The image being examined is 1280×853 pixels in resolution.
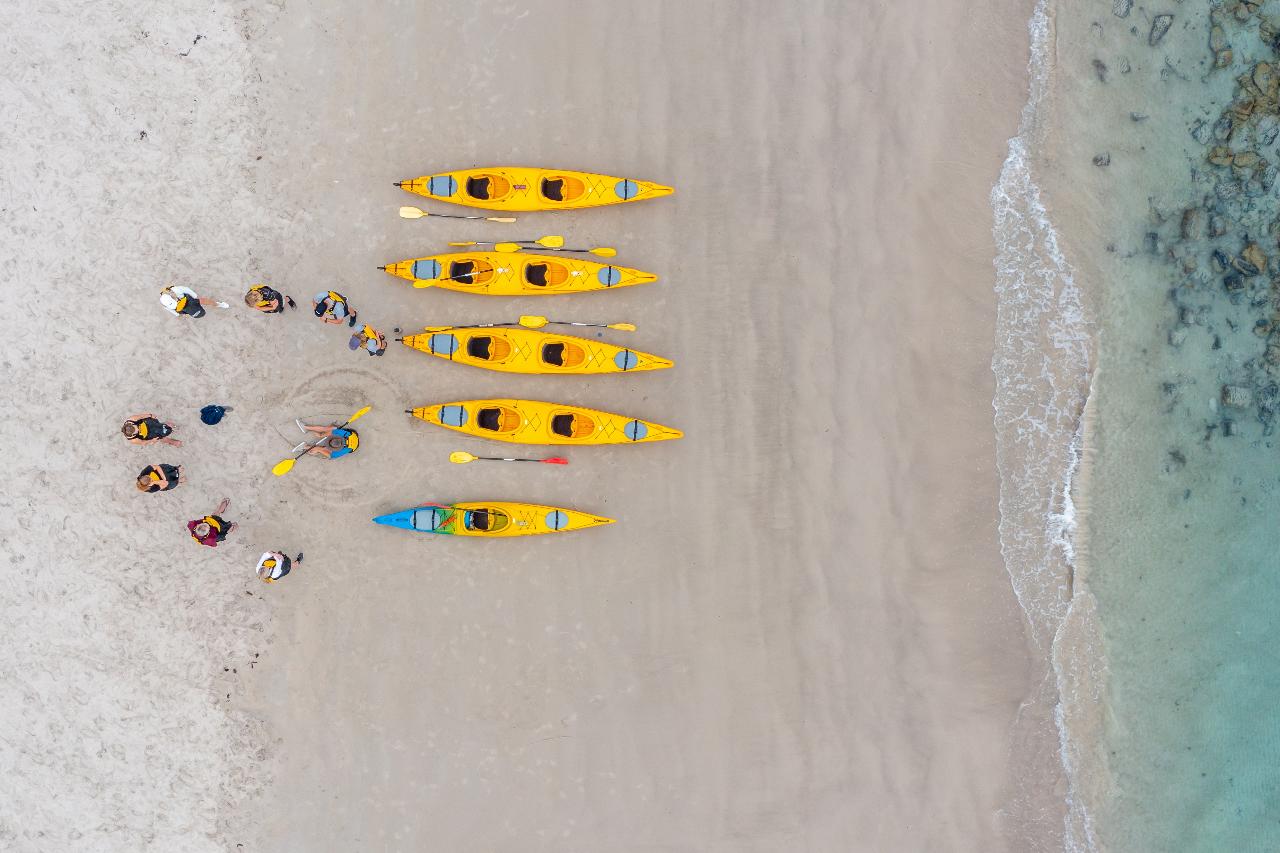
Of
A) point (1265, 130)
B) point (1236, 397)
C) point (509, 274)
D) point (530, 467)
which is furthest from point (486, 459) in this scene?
point (1265, 130)

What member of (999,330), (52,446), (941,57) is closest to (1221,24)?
(941,57)

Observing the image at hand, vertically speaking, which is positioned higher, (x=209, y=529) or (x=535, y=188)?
(x=535, y=188)

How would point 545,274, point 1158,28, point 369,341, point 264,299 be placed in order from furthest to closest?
point 1158,28
point 545,274
point 369,341
point 264,299

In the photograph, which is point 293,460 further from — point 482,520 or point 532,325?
point 532,325

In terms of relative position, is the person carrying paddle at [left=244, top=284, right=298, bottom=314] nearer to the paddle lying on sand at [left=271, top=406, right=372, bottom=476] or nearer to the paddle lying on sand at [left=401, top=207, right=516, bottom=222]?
the paddle lying on sand at [left=271, top=406, right=372, bottom=476]

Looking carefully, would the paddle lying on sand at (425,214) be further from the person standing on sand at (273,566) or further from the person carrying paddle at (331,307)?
the person standing on sand at (273,566)

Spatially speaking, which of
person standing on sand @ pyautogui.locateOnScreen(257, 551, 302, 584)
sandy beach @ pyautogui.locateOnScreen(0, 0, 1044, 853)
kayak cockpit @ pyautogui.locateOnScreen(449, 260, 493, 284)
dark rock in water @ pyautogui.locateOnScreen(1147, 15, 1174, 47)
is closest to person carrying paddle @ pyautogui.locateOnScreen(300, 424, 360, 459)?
sandy beach @ pyautogui.locateOnScreen(0, 0, 1044, 853)

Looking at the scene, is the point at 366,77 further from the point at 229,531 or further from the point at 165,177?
the point at 229,531
